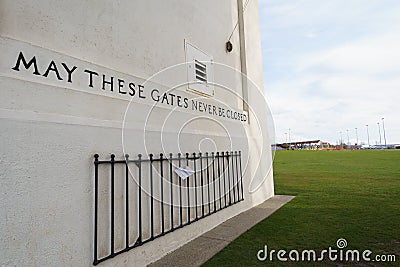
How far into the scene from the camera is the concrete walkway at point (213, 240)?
203 centimetres

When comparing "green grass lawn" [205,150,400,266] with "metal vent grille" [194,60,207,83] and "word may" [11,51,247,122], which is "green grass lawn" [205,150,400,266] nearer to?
"word may" [11,51,247,122]

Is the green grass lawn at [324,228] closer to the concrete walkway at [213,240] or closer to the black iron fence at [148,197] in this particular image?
the concrete walkway at [213,240]

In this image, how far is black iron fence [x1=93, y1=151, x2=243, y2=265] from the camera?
170 cm

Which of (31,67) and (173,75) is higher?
(173,75)

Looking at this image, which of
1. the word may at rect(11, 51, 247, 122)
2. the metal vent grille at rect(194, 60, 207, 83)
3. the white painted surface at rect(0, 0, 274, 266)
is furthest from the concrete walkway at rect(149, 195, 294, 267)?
the metal vent grille at rect(194, 60, 207, 83)

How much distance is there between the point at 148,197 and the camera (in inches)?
82.3

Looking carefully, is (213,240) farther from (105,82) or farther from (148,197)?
(105,82)

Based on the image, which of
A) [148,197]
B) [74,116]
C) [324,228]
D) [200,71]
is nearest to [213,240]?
[148,197]

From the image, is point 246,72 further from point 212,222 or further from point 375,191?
point 375,191

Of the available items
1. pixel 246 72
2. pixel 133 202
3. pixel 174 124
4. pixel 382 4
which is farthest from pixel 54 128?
pixel 382 4

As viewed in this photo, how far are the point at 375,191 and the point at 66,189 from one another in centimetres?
540

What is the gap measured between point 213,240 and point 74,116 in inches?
72.2

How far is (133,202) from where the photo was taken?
195 cm

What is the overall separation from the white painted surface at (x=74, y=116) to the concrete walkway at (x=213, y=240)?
3.8 inches
